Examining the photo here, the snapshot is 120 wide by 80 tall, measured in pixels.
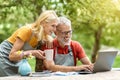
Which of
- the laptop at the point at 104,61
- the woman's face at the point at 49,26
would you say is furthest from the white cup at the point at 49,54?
the laptop at the point at 104,61

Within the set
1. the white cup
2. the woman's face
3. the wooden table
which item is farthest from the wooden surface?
the woman's face

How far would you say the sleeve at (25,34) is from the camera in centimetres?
350

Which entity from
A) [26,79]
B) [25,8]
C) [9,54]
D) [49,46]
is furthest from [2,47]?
[25,8]

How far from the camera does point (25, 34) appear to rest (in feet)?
11.5

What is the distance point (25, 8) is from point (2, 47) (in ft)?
6.78

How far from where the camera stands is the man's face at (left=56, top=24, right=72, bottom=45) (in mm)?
3615

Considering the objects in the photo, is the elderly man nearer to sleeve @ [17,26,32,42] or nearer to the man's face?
the man's face

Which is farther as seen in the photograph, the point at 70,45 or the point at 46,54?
the point at 70,45

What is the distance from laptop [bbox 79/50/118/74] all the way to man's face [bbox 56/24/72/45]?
0.30 m

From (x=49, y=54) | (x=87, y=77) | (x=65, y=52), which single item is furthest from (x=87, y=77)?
(x=65, y=52)

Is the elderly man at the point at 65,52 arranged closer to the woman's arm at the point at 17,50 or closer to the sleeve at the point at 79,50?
the sleeve at the point at 79,50

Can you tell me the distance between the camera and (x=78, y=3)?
4.95 m

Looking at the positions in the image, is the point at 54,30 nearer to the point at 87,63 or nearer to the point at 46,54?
the point at 46,54

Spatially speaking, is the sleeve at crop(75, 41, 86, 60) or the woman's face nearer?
the woman's face
